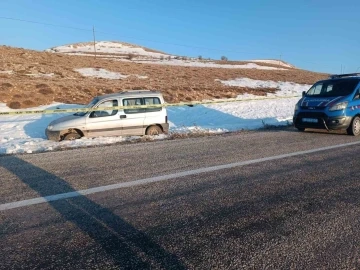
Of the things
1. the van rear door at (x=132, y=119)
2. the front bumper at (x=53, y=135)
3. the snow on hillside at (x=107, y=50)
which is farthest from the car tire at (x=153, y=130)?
the snow on hillside at (x=107, y=50)

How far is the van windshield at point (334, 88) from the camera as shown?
10.1m

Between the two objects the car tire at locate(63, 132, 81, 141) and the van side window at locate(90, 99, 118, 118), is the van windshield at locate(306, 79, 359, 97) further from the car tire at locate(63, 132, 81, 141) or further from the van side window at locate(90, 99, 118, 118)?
the car tire at locate(63, 132, 81, 141)

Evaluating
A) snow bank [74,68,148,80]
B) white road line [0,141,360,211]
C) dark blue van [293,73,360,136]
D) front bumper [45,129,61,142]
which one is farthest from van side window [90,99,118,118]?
snow bank [74,68,148,80]

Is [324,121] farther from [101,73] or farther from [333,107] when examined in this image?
[101,73]

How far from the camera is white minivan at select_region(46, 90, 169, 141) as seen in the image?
10000 mm

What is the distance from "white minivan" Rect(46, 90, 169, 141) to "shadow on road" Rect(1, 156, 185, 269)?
209 inches

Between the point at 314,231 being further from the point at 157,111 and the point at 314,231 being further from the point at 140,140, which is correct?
the point at 157,111

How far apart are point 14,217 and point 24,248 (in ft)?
2.78

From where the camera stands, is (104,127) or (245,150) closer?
(245,150)

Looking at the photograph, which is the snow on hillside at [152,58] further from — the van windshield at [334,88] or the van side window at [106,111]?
the van windshield at [334,88]

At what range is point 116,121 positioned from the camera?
34.4 ft

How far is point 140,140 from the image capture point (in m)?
9.65

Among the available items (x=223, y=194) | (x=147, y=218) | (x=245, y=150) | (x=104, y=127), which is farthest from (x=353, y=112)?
(x=147, y=218)

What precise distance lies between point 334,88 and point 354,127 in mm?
1536
